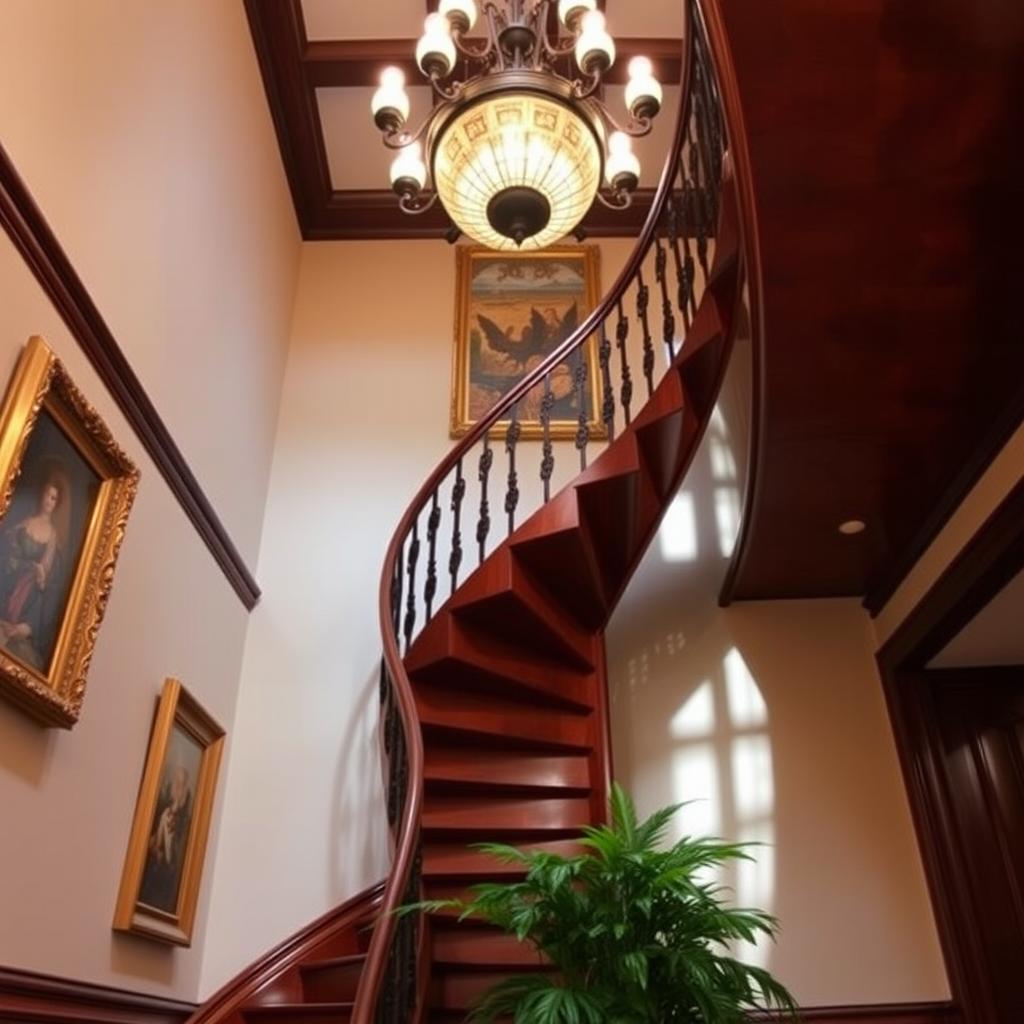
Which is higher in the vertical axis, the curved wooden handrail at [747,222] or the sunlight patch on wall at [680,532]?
the sunlight patch on wall at [680,532]

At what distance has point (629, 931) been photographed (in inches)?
92.0

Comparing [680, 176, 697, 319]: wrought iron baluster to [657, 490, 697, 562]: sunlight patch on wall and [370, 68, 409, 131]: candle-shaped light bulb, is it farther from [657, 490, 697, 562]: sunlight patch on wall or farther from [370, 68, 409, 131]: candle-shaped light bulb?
[370, 68, 409, 131]: candle-shaped light bulb

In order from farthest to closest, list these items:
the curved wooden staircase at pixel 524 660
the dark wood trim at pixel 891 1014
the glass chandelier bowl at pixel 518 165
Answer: the dark wood trim at pixel 891 1014, the curved wooden staircase at pixel 524 660, the glass chandelier bowl at pixel 518 165

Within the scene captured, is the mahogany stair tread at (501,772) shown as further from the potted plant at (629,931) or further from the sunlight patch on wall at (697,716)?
the potted plant at (629,931)

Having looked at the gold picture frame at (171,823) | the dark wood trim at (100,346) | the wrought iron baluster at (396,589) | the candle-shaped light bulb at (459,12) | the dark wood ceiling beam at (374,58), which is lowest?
the gold picture frame at (171,823)

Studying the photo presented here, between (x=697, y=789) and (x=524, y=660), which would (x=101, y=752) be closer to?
(x=524, y=660)

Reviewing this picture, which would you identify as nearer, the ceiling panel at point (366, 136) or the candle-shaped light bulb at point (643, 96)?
the candle-shaped light bulb at point (643, 96)

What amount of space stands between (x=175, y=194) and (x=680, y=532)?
273 centimetres

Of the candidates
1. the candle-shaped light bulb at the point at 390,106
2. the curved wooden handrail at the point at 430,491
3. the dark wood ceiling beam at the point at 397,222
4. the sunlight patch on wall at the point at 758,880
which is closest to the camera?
the curved wooden handrail at the point at 430,491

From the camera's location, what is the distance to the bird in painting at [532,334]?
5.28 meters

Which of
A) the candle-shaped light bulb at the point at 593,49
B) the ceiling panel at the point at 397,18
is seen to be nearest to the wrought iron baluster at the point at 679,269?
the candle-shaped light bulb at the point at 593,49

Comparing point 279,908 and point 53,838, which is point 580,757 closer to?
point 279,908

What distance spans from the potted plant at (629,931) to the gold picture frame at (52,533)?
1.14 meters

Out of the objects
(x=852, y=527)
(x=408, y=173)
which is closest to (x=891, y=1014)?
(x=852, y=527)
